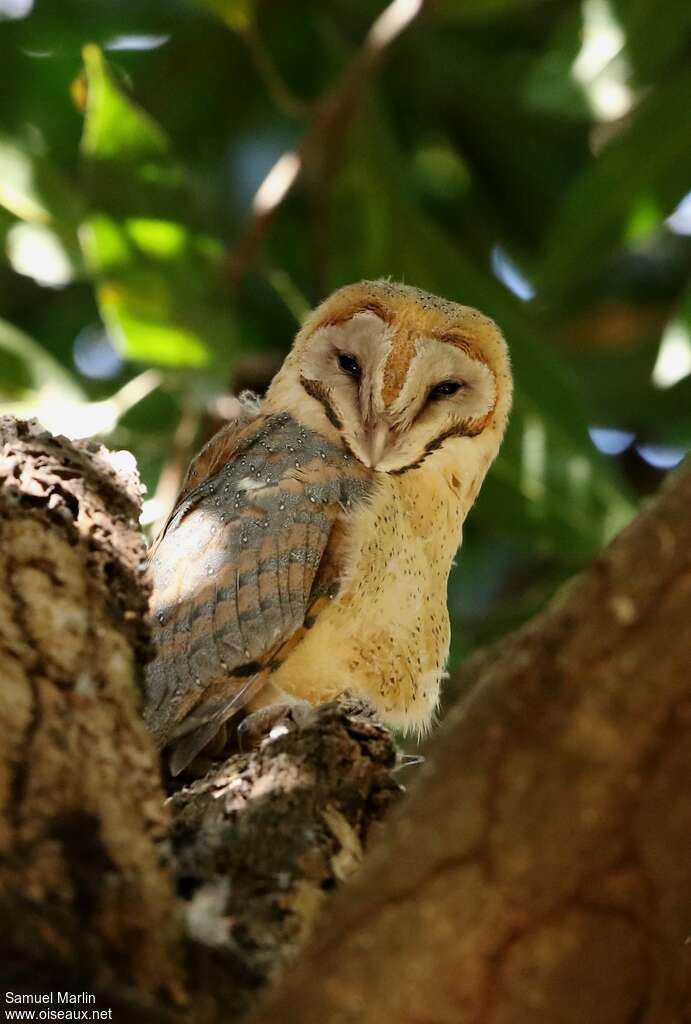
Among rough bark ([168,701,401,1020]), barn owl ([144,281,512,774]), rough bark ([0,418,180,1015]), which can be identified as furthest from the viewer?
barn owl ([144,281,512,774])

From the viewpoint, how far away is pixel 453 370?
10.7ft

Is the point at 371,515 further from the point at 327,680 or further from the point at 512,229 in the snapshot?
the point at 512,229

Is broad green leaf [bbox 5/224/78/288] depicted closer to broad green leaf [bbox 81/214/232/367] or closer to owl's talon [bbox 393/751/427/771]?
broad green leaf [bbox 81/214/232/367]

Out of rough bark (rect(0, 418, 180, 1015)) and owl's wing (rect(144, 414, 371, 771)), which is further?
owl's wing (rect(144, 414, 371, 771))

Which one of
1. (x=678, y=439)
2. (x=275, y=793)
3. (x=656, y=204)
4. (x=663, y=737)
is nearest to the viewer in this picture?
(x=663, y=737)

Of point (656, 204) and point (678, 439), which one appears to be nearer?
point (656, 204)

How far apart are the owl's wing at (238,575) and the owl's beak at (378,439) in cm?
6

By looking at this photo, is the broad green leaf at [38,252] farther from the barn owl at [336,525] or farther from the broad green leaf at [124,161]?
the barn owl at [336,525]

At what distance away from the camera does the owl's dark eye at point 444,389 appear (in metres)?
3.24

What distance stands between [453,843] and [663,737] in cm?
23

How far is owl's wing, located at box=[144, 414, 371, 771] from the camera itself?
9.18 ft

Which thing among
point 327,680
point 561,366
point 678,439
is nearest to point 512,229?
point 678,439

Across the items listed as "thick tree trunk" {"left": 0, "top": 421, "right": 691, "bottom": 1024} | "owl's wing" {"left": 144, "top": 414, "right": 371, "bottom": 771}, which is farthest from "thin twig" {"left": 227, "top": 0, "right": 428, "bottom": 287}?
"thick tree trunk" {"left": 0, "top": 421, "right": 691, "bottom": 1024}

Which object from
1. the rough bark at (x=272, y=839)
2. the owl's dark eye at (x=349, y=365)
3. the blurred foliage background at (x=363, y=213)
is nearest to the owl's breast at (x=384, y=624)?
the owl's dark eye at (x=349, y=365)
